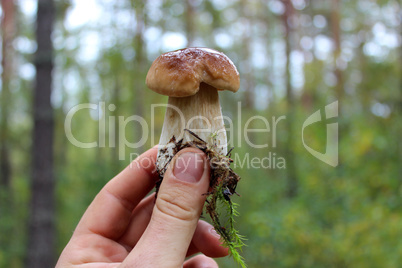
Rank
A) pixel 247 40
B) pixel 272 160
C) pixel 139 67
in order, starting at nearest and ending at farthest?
pixel 139 67 → pixel 272 160 → pixel 247 40

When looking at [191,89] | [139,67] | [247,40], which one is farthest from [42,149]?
[247,40]

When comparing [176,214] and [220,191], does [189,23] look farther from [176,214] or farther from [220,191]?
[176,214]

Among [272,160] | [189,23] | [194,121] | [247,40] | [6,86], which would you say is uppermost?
[247,40]

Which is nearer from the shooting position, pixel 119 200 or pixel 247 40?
pixel 119 200

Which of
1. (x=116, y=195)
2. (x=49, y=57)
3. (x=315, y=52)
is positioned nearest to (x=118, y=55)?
(x=49, y=57)

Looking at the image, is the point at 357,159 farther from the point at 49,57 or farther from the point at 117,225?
the point at 49,57

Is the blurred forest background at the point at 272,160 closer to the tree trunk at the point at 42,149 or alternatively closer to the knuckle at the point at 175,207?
the tree trunk at the point at 42,149
